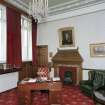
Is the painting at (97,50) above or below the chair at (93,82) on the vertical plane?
above

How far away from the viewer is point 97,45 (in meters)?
6.91

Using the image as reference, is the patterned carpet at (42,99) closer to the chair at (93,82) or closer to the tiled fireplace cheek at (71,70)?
the chair at (93,82)

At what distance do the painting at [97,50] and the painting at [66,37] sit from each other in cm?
108

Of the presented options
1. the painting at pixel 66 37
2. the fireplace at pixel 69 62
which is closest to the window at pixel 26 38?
the fireplace at pixel 69 62

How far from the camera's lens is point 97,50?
692cm

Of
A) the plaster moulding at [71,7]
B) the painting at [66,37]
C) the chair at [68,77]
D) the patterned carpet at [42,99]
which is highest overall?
the plaster moulding at [71,7]

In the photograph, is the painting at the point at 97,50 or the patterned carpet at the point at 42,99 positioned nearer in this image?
the patterned carpet at the point at 42,99

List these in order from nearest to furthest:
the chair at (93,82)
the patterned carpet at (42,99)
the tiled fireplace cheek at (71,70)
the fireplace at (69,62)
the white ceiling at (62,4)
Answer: the patterned carpet at (42,99), the chair at (93,82), the white ceiling at (62,4), the fireplace at (69,62), the tiled fireplace cheek at (71,70)

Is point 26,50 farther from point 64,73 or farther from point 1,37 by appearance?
point 64,73

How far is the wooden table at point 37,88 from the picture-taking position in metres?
4.39

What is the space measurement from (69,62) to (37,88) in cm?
363

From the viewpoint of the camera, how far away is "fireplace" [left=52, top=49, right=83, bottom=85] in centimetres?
743

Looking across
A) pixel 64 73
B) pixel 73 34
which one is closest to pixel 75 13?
pixel 73 34

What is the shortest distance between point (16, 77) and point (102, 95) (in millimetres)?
4257
